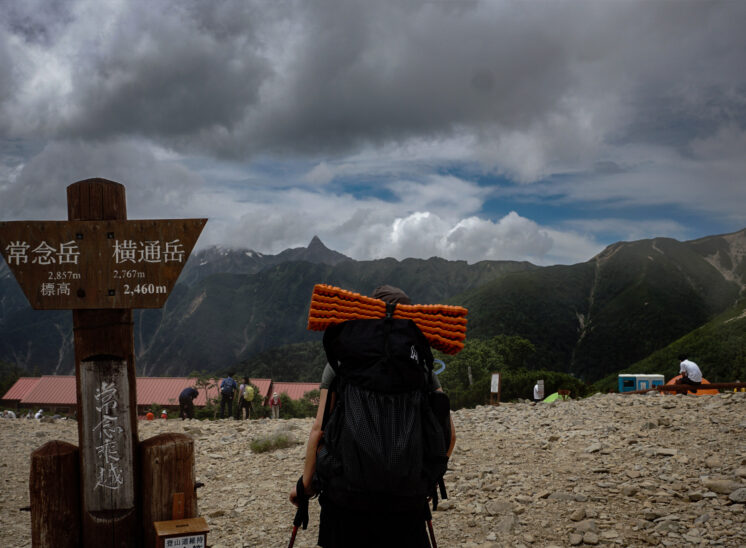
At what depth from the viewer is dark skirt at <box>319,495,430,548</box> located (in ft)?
8.75

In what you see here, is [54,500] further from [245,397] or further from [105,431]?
[245,397]

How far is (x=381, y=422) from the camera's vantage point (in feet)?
8.50

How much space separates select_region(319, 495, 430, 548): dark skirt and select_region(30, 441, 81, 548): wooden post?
8.04 feet

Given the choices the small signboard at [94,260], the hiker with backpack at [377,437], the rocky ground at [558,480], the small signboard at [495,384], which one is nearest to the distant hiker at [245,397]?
the rocky ground at [558,480]

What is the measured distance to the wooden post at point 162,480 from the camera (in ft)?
13.3

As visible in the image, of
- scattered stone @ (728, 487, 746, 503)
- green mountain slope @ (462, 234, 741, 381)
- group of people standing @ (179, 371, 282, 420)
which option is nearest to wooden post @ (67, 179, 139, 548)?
scattered stone @ (728, 487, 746, 503)

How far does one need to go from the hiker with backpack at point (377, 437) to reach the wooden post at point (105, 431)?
6.37ft

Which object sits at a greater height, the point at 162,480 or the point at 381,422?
the point at 381,422

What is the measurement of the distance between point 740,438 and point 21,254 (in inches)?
340

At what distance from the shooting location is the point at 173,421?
12.9 metres

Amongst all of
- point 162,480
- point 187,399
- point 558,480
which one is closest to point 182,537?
point 162,480

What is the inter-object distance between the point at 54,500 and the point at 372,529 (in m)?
2.72

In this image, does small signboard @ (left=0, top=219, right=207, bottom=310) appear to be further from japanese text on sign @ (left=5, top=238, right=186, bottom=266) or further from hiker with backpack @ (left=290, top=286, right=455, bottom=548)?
hiker with backpack @ (left=290, top=286, right=455, bottom=548)

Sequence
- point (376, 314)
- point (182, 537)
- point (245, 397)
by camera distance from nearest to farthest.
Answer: point (376, 314), point (182, 537), point (245, 397)
